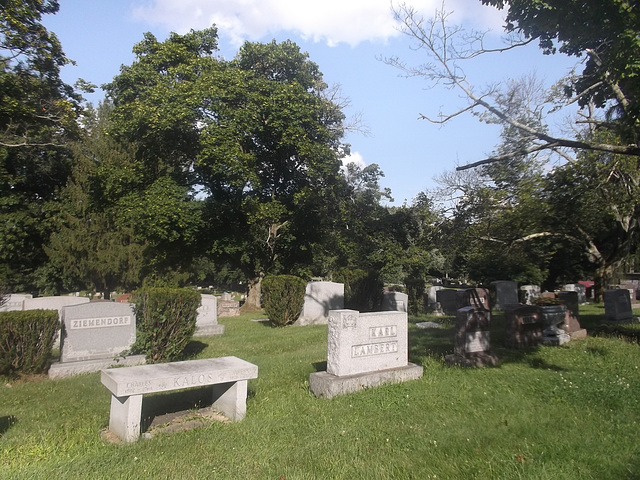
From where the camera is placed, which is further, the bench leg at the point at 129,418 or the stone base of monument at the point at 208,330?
the stone base of monument at the point at 208,330

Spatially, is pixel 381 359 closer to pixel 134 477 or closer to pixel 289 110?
pixel 134 477

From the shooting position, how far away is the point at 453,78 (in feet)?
27.2

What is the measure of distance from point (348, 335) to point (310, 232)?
1775 cm

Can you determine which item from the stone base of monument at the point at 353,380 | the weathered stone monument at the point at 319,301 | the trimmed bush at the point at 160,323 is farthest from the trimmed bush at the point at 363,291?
the stone base of monument at the point at 353,380

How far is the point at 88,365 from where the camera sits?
9172 mm

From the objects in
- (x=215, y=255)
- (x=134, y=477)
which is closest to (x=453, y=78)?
(x=134, y=477)

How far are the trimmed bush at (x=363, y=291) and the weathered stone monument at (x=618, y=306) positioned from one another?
7763 millimetres

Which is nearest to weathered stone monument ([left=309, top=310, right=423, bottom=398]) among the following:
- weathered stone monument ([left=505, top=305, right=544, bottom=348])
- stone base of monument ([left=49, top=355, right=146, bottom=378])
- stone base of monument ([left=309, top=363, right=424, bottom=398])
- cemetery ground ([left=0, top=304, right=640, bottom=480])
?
stone base of monument ([left=309, top=363, right=424, bottom=398])

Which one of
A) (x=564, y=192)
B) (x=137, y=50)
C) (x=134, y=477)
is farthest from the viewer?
(x=137, y=50)

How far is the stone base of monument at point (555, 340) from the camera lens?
10667 millimetres

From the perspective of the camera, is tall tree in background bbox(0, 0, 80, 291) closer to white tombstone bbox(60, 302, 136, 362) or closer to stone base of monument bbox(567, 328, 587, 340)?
white tombstone bbox(60, 302, 136, 362)

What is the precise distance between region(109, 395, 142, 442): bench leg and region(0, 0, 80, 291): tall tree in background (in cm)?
1289

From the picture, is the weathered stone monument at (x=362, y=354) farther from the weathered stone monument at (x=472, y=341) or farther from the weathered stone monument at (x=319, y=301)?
the weathered stone monument at (x=319, y=301)

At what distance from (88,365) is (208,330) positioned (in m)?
4.80
